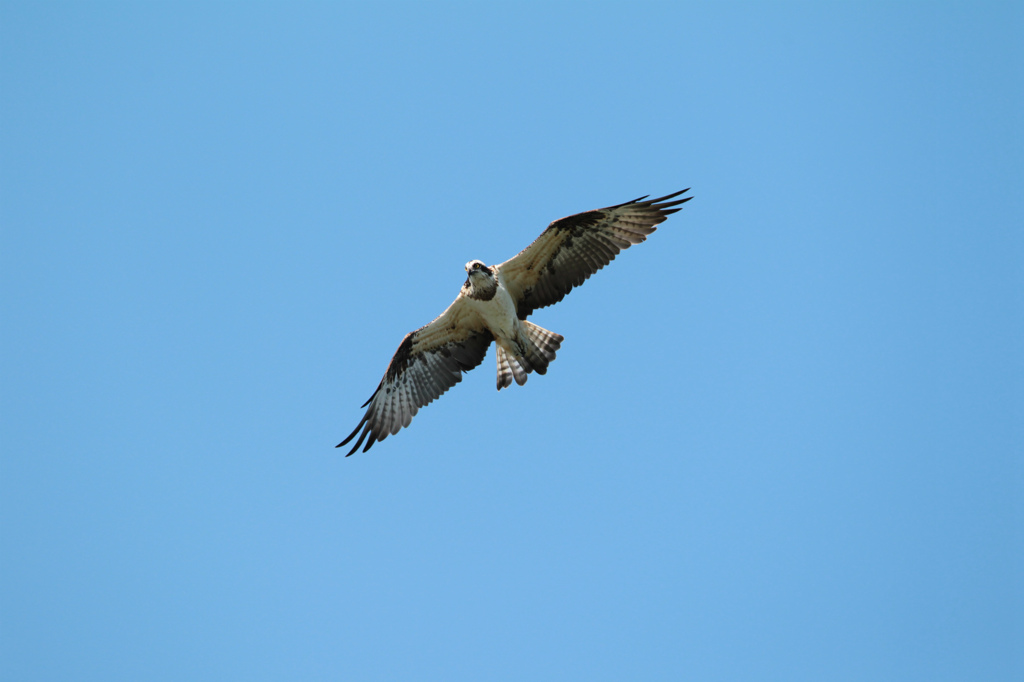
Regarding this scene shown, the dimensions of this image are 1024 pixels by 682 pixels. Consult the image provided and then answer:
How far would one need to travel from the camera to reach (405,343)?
39.4 feet

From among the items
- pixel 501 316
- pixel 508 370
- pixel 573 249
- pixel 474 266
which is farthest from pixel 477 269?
pixel 508 370

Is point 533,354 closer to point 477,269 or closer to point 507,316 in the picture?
point 507,316

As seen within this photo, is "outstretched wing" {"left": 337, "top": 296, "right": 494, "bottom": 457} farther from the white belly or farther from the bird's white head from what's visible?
the bird's white head

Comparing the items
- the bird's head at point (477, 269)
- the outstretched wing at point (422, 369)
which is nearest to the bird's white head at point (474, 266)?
the bird's head at point (477, 269)

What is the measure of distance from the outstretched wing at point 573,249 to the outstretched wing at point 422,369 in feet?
3.11

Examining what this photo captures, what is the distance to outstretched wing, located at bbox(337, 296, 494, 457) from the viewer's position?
470 inches

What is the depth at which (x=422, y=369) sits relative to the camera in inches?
483

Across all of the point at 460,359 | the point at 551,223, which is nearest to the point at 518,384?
the point at 460,359

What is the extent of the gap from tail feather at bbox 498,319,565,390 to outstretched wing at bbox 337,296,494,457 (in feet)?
1.98

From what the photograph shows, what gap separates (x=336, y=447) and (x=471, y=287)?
3.13 metres

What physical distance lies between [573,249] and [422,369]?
10.1 feet

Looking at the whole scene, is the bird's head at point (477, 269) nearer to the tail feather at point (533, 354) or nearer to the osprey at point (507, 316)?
the osprey at point (507, 316)

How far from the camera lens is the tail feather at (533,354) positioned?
1188 centimetres

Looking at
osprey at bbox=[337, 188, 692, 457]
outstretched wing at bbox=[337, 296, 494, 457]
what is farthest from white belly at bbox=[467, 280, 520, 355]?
outstretched wing at bbox=[337, 296, 494, 457]
